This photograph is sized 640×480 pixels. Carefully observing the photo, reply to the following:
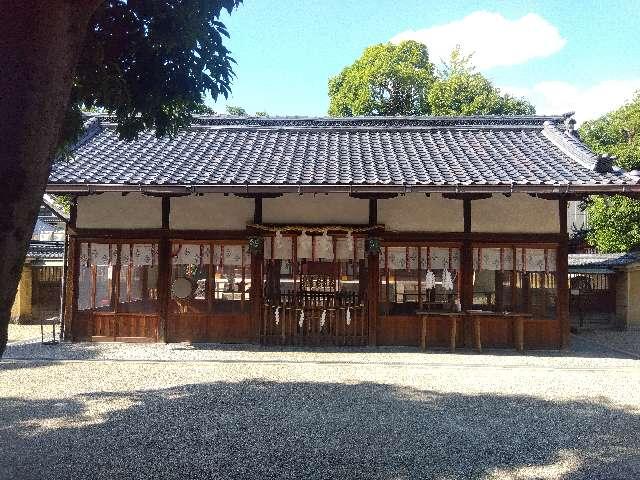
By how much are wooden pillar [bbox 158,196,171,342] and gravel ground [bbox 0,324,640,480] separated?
4.79ft

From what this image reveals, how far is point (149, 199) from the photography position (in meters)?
11.7

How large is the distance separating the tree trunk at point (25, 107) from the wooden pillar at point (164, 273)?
8.92m

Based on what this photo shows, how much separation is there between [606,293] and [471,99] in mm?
14946

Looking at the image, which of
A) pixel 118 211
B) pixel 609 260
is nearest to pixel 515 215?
pixel 609 260

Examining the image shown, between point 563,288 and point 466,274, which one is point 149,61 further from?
point 563,288

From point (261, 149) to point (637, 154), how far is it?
13.8 metres

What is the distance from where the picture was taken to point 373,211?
1156 centimetres

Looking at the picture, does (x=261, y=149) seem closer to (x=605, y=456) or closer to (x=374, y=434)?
(x=374, y=434)

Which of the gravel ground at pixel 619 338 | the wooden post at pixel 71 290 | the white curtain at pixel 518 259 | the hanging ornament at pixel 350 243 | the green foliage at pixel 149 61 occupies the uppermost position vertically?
the green foliage at pixel 149 61

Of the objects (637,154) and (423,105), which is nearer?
(637,154)

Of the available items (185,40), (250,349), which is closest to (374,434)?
(185,40)

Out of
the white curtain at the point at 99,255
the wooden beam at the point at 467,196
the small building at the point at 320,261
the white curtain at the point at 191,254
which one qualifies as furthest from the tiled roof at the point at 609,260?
→ the white curtain at the point at 99,255

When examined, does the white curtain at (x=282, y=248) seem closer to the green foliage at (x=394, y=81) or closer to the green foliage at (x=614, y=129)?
the green foliage at (x=614, y=129)

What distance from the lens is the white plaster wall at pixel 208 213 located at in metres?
11.6
